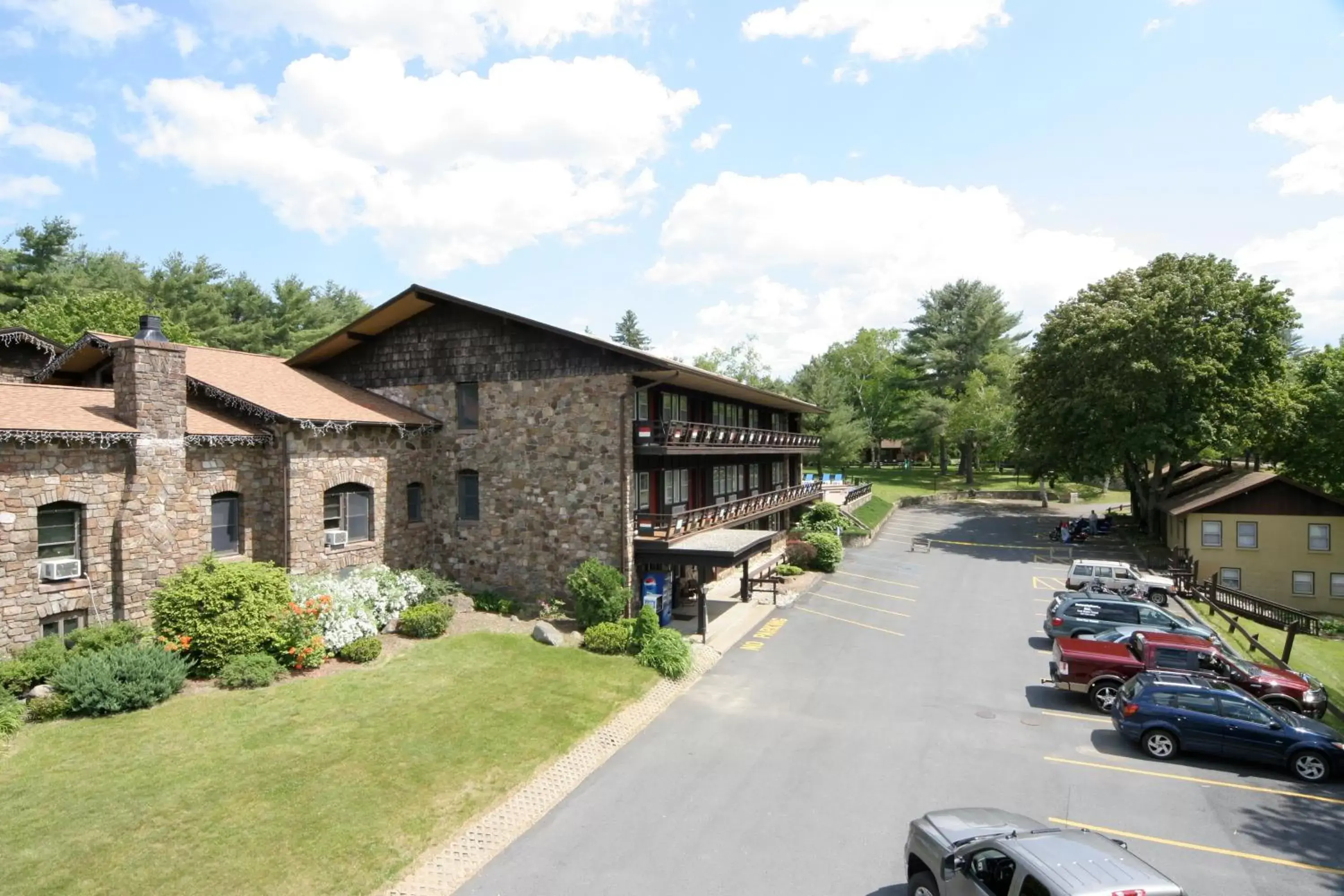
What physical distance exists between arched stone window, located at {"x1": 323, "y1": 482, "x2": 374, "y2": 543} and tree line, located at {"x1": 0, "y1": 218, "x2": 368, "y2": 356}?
19.1 m

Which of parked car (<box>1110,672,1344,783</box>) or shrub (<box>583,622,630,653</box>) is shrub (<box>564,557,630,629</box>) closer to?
shrub (<box>583,622,630,653</box>)

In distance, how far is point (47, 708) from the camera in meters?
13.8

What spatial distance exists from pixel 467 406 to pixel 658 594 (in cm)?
931

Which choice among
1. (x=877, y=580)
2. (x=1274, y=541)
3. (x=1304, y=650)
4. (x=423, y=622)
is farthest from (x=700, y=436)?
(x=1274, y=541)

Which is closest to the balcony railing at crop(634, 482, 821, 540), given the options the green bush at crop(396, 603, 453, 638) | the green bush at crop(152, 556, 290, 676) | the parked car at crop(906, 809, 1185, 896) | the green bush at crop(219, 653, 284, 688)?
the green bush at crop(396, 603, 453, 638)

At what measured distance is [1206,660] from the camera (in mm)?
18062

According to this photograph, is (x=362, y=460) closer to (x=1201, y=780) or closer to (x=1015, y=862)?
(x=1015, y=862)

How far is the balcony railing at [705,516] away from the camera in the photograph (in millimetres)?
23516

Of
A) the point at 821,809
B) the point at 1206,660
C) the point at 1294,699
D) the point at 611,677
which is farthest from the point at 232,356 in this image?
the point at 1294,699

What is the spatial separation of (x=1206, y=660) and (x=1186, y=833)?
7.69m

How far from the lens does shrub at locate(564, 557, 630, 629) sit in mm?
21734

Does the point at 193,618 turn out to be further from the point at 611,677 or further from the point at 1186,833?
the point at 1186,833

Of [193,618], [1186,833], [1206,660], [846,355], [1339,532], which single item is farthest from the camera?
[846,355]

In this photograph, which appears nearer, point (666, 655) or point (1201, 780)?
point (1201, 780)
